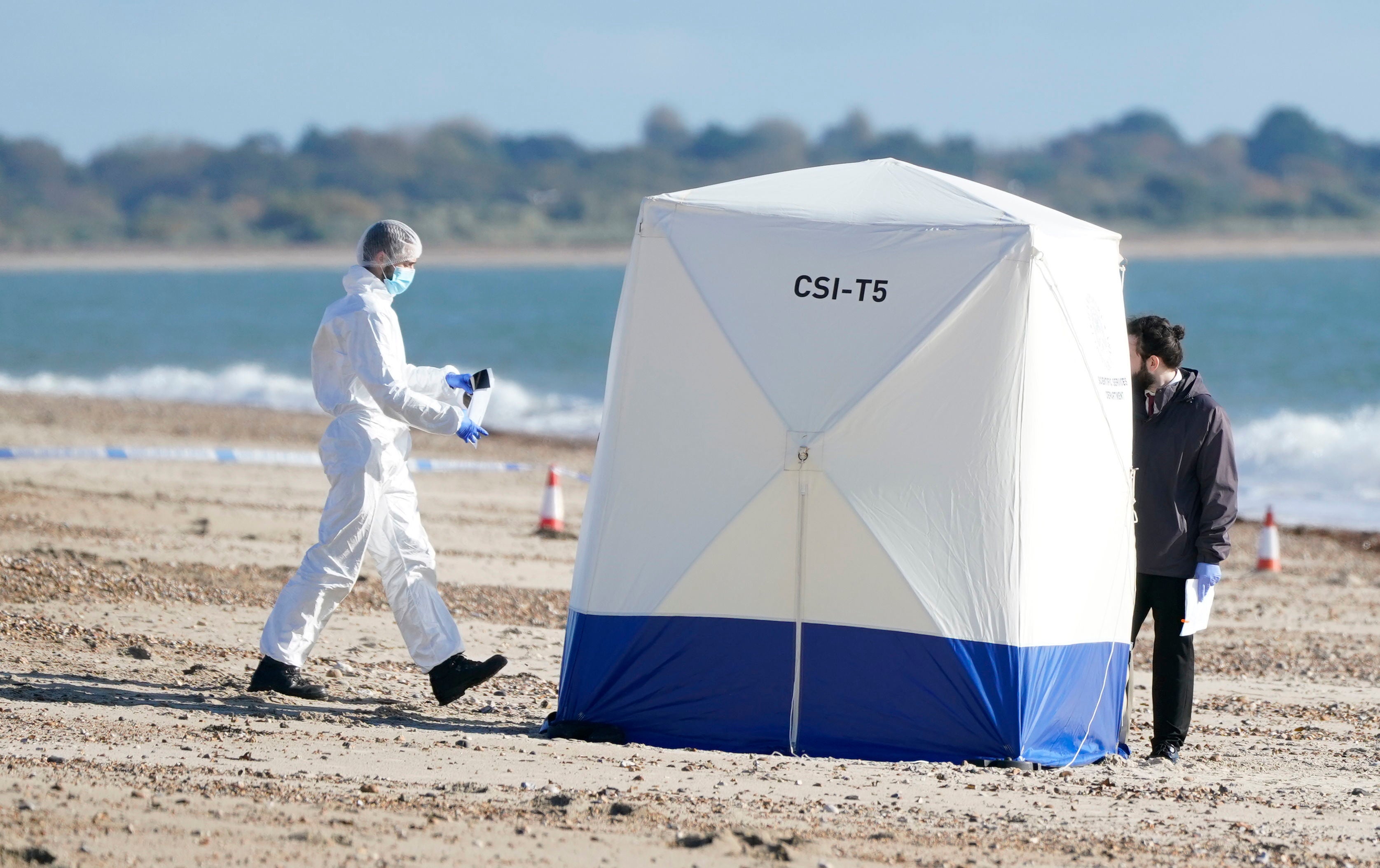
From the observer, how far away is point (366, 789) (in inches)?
201

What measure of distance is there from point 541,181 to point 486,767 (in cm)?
15892

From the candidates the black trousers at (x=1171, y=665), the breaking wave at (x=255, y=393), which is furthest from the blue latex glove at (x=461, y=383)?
the breaking wave at (x=255, y=393)

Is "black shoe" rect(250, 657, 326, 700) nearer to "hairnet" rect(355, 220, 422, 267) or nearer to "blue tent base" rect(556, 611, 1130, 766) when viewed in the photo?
"blue tent base" rect(556, 611, 1130, 766)

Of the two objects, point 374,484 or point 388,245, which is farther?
point 388,245

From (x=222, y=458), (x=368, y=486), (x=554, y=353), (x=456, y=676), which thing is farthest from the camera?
(x=554, y=353)

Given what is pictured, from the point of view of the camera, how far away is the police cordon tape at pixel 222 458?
1328 cm

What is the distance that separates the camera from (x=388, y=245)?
6.50 meters

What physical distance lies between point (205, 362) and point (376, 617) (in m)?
31.8

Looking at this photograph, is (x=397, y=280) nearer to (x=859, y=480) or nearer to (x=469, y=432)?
(x=469, y=432)

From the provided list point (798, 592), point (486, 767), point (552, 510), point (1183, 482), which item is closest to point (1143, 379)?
point (1183, 482)

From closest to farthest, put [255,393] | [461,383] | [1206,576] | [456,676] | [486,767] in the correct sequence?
[486,767], [1206,576], [456,676], [461,383], [255,393]

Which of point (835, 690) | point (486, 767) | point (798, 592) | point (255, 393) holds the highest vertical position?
point (255, 393)

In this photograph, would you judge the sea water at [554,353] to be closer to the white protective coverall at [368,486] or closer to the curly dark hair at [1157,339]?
the curly dark hair at [1157,339]

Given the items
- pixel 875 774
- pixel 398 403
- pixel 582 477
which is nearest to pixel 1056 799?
pixel 875 774
